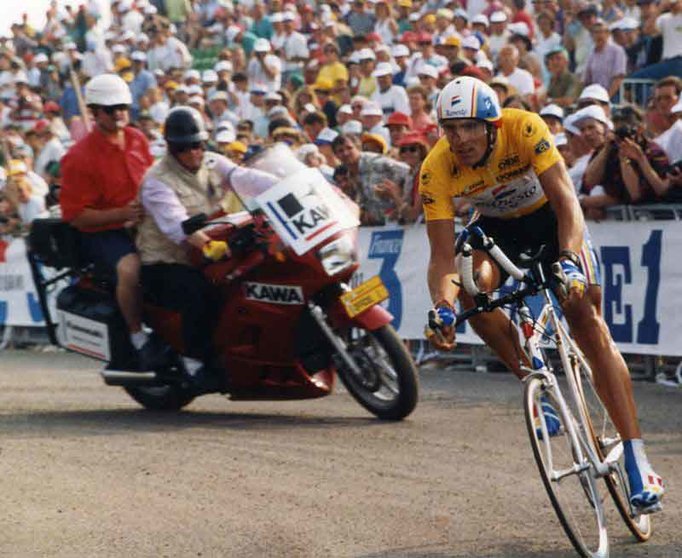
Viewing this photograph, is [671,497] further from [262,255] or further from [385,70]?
[385,70]

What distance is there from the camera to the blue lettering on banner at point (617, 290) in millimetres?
11547

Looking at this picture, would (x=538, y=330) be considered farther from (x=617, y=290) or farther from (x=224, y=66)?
(x=224, y=66)

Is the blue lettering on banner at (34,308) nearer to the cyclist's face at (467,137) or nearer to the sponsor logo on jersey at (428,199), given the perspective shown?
the sponsor logo on jersey at (428,199)

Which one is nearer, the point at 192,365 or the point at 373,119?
the point at 192,365

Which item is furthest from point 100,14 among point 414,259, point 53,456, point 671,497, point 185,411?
point 671,497

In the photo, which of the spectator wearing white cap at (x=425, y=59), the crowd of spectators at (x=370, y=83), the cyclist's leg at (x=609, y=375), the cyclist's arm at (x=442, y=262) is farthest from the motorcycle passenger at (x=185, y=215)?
the spectator wearing white cap at (x=425, y=59)

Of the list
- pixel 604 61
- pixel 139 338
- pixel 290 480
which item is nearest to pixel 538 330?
pixel 290 480

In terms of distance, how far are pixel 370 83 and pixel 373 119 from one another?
95.4 inches

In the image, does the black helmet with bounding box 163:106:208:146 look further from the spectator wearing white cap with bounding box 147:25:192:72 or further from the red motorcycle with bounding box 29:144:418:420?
the spectator wearing white cap with bounding box 147:25:192:72

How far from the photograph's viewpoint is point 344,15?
22688 millimetres

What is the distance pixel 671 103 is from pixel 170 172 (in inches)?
165

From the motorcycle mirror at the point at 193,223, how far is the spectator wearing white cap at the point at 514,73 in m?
6.90

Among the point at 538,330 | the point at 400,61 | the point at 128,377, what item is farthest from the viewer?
the point at 400,61

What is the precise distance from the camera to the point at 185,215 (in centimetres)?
1009
